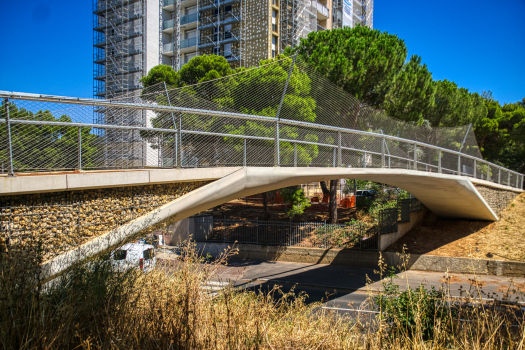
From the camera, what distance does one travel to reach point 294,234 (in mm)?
16625

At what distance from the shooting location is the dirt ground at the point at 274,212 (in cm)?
1981

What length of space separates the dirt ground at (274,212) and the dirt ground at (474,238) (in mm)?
4012

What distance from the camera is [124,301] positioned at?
3896mm

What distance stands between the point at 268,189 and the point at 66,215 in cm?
419

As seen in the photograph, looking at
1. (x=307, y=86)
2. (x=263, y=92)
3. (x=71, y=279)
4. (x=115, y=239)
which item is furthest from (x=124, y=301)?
(x=307, y=86)

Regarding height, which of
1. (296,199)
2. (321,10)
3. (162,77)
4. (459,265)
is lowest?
(459,265)

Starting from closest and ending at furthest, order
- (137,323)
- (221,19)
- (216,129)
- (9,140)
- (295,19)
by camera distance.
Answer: (137,323)
(9,140)
(216,129)
(221,19)
(295,19)

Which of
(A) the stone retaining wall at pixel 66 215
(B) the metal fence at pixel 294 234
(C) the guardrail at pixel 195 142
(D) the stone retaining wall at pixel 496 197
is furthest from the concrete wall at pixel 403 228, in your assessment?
(A) the stone retaining wall at pixel 66 215

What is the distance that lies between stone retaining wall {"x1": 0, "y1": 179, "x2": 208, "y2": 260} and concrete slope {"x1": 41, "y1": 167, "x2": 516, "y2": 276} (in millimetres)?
133

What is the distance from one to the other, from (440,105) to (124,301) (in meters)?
20.8

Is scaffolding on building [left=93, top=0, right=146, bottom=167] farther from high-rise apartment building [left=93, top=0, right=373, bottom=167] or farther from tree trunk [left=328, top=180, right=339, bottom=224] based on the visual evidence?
tree trunk [left=328, top=180, right=339, bottom=224]

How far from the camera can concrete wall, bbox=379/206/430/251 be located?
15.0 metres

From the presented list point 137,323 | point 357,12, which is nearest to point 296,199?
point 137,323

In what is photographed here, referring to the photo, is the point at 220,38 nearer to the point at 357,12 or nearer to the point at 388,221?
the point at 357,12
